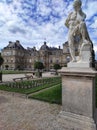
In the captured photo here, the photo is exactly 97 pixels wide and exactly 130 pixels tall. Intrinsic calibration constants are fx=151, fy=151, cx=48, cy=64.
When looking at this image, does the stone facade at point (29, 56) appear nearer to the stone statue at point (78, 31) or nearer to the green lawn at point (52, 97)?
the green lawn at point (52, 97)

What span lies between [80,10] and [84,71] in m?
2.18

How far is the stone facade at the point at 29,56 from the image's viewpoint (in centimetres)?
7304

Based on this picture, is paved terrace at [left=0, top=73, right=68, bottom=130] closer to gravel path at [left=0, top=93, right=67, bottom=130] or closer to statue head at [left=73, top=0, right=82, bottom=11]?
gravel path at [left=0, top=93, right=67, bottom=130]

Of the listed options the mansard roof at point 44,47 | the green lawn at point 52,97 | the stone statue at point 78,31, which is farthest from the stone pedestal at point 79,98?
the mansard roof at point 44,47

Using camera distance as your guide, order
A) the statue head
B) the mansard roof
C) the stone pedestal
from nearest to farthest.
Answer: the stone pedestal
the statue head
the mansard roof

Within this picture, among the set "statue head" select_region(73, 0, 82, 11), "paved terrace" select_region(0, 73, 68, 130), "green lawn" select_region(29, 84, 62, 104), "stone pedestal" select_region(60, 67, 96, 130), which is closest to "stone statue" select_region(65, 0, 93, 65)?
"statue head" select_region(73, 0, 82, 11)

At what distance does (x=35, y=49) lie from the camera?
8000cm

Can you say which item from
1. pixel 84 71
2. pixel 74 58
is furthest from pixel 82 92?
pixel 74 58

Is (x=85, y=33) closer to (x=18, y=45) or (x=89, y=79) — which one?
(x=89, y=79)

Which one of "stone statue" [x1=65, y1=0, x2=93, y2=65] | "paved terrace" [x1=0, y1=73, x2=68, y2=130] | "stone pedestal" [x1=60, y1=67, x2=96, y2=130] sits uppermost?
"stone statue" [x1=65, y1=0, x2=93, y2=65]

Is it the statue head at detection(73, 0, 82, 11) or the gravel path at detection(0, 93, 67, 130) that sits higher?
the statue head at detection(73, 0, 82, 11)

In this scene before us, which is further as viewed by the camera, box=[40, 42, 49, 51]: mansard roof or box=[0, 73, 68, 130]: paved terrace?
box=[40, 42, 49, 51]: mansard roof

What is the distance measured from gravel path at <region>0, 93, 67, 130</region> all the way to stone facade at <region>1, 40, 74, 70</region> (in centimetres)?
6239

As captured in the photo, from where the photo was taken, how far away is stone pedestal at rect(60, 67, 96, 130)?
4539 mm
